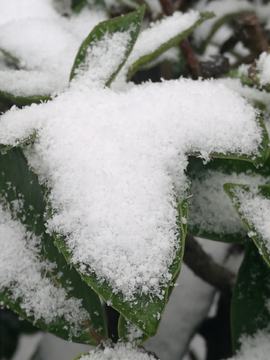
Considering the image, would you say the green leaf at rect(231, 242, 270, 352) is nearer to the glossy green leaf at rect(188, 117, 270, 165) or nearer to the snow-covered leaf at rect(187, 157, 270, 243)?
the snow-covered leaf at rect(187, 157, 270, 243)

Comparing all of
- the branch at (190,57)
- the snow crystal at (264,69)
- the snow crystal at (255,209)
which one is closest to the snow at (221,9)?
the branch at (190,57)

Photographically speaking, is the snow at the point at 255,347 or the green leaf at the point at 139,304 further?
the snow at the point at 255,347

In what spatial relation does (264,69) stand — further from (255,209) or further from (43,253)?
(43,253)

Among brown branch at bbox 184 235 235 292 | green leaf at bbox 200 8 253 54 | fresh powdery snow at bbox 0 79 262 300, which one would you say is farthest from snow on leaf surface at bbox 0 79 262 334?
green leaf at bbox 200 8 253 54

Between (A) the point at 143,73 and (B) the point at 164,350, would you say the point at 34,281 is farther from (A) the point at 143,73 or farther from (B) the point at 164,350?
(A) the point at 143,73

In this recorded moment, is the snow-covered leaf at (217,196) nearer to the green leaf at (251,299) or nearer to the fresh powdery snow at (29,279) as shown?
the green leaf at (251,299)

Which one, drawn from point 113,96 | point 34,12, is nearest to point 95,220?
point 113,96
